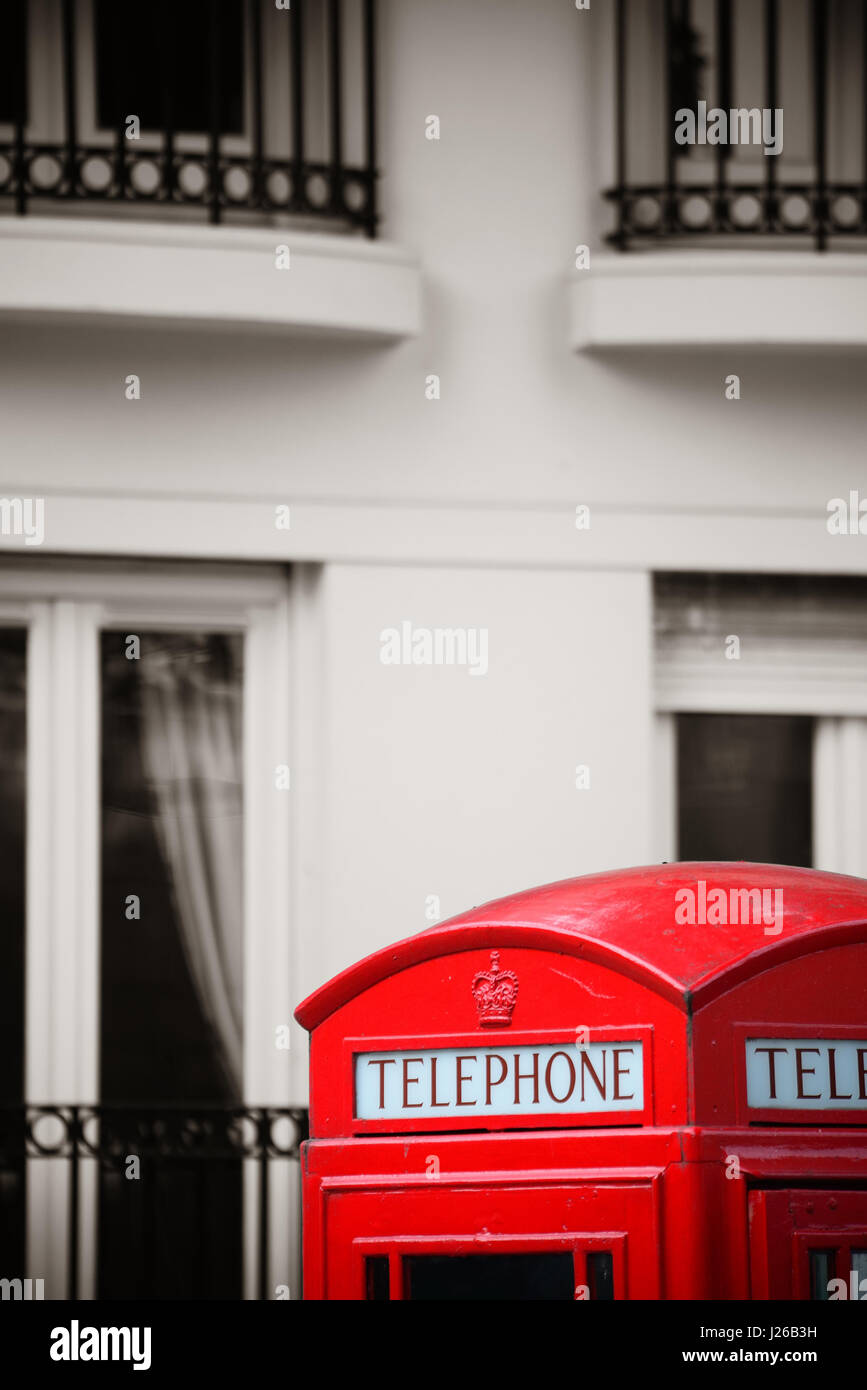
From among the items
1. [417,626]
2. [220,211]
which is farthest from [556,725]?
[220,211]

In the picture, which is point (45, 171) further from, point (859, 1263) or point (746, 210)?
point (859, 1263)

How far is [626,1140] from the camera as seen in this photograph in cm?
374

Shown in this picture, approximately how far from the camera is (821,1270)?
3.69 metres

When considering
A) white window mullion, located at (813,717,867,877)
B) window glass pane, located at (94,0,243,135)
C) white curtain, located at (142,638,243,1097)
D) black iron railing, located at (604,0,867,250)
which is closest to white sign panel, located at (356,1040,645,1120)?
white curtain, located at (142,638,243,1097)

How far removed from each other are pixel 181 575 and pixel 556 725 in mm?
1532

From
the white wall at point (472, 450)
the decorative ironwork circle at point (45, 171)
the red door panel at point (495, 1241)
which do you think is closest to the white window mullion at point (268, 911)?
the white wall at point (472, 450)

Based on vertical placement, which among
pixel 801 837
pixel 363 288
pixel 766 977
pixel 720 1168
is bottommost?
pixel 720 1168

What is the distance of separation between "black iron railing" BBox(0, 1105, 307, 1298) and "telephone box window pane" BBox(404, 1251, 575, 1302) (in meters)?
3.33

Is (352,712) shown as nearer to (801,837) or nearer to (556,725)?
(556,725)

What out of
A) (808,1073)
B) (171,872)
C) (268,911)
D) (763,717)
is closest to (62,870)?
(171,872)

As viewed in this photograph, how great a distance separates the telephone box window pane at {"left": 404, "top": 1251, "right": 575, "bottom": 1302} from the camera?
4.00 meters

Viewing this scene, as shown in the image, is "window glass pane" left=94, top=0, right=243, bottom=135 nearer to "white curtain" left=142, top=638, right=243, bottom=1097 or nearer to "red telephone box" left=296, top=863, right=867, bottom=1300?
"white curtain" left=142, top=638, right=243, bottom=1097

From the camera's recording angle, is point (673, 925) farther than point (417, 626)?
No

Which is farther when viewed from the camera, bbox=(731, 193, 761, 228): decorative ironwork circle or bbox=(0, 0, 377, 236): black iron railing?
bbox=(731, 193, 761, 228): decorative ironwork circle
